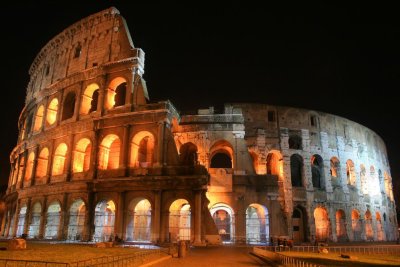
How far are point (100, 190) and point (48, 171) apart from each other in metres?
5.92

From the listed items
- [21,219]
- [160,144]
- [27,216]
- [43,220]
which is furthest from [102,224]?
[21,219]

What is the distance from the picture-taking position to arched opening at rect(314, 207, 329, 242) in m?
28.1

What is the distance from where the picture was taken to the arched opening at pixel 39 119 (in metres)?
29.6

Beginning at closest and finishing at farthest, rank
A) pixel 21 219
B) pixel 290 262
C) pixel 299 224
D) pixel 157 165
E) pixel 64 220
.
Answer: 1. pixel 290 262
2. pixel 157 165
3. pixel 64 220
4. pixel 21 219
5. pixel 299 224

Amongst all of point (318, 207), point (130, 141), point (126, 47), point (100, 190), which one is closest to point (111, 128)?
point (130, 141)

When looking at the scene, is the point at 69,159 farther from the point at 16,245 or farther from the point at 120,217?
the point at 16,245

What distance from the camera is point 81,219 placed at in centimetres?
2464

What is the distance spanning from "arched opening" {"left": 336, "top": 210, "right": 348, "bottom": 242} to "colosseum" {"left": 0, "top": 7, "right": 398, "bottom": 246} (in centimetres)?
9

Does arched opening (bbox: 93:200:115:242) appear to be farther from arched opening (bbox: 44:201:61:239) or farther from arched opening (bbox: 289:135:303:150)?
arched opening (bbox: 289:135:303:150)

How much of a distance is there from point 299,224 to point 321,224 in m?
2.40

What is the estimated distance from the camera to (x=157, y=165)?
22047 millimetres

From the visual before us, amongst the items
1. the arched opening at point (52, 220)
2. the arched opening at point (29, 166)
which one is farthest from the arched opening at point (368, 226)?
the arched opening at point (29, 166)

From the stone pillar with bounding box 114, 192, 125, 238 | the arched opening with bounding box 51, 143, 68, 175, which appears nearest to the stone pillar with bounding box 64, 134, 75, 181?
the arched opening with bounding box 51, 143, 68, 175

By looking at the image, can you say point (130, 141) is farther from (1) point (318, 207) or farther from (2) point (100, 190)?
(1) point (318, 207)
